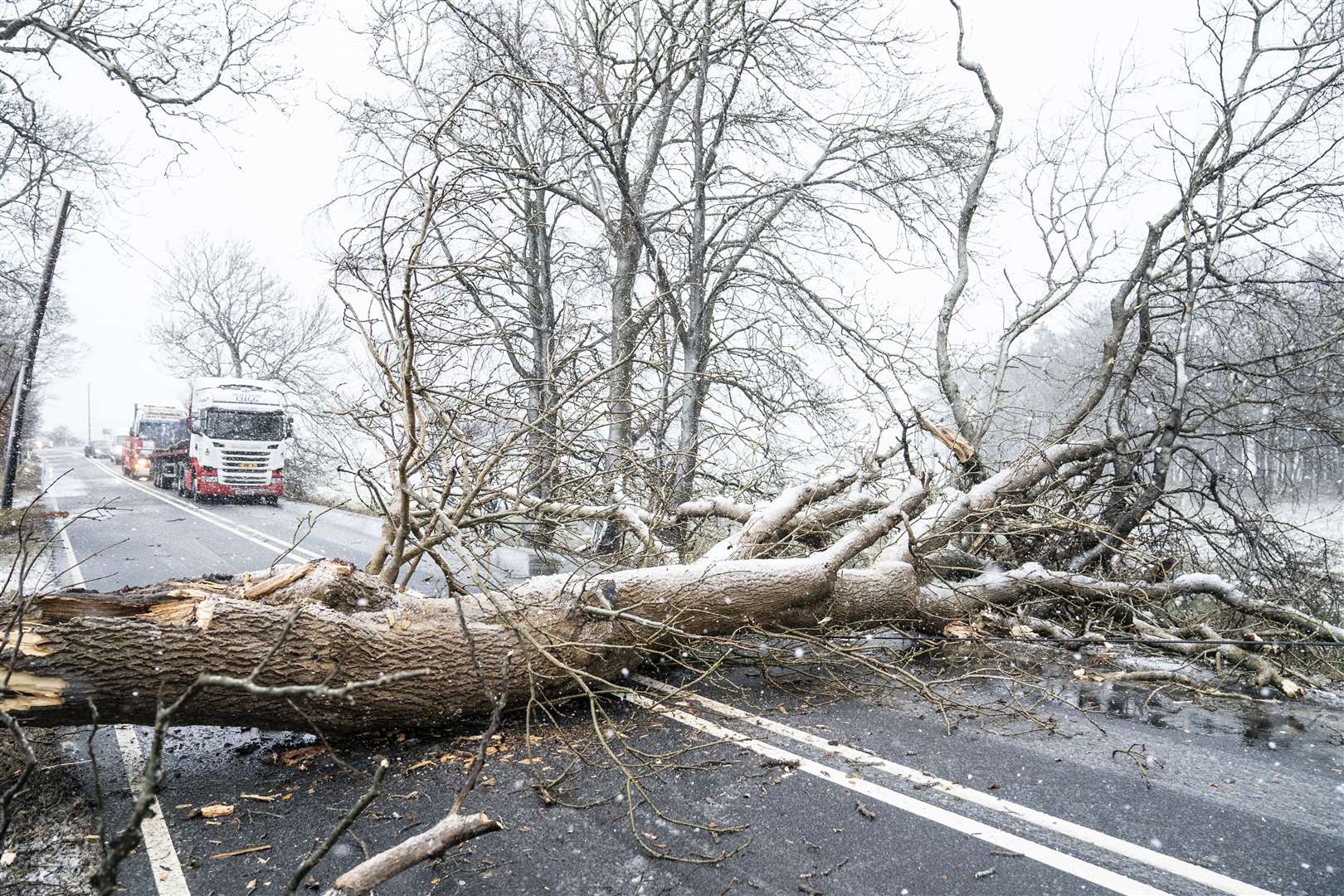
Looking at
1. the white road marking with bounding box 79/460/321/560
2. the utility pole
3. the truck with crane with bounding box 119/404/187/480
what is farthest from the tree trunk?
the truck with crane with bounding box 119/404/187/480

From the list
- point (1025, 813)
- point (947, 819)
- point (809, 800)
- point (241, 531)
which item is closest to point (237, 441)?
point (241, 531)

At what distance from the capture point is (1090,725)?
3.92m

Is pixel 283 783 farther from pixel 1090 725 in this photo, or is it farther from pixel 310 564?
pixel 1090 725

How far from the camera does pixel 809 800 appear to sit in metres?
2.96

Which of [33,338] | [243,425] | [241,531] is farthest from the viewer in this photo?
[243,425]

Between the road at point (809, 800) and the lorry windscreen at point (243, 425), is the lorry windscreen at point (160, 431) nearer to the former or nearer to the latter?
the lorry windscreen at point (243, 425)

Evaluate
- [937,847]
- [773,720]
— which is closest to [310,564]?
[773,720]

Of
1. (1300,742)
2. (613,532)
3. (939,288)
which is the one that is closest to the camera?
(1300,742)

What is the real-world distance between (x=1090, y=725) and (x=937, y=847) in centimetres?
193

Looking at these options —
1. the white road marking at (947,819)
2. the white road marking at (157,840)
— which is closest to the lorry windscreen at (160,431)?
the white road marking at (157,840)

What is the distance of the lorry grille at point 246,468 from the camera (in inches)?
635

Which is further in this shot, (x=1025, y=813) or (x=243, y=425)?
(x=243, y=425)

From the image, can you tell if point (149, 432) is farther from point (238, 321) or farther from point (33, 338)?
point (33, 338)

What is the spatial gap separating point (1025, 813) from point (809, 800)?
879mm
